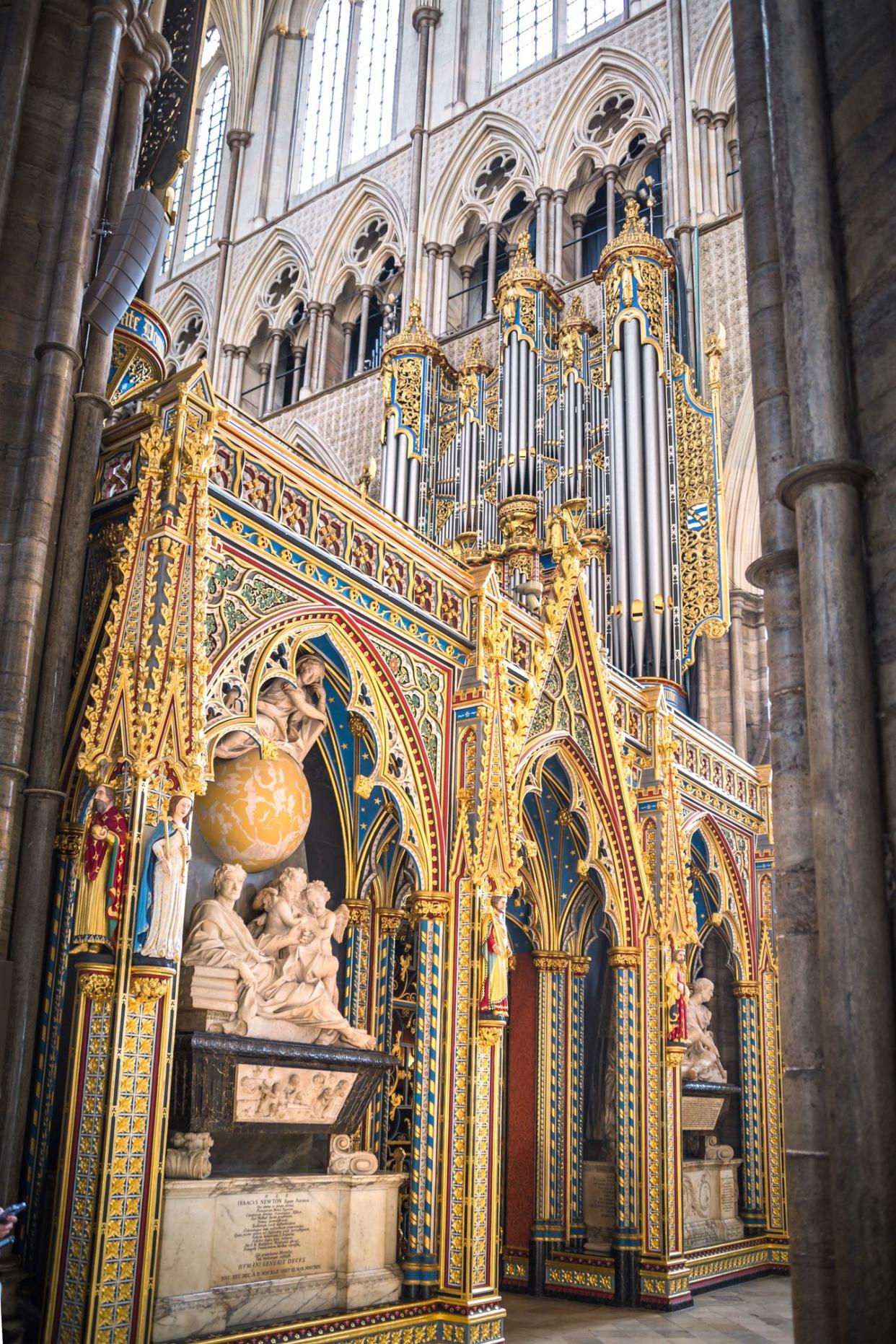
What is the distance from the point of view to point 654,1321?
34.8 feet

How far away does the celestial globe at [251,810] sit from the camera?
8.45 meters

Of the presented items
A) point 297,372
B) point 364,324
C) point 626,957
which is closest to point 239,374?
point 297,372

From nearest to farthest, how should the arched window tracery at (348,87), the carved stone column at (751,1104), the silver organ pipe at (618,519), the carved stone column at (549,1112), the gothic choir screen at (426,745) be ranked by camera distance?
the gothic choir screen at (426,745) < the carved stone column at (549,1112) < the carved stone column at (751,1104) < the silver organ pipe at (618,519) < the arched window tracery at (348,87)

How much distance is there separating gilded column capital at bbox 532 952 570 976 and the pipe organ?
12.7 ft

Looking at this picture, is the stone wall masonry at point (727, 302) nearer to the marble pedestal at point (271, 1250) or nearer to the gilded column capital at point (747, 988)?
the gilded column capital at point (747, 988)

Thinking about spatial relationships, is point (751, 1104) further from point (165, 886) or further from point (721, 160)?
point (721, 160)

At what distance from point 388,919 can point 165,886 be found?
448 centimetres

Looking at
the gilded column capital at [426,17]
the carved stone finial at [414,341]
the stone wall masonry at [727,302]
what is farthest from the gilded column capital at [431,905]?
the gilded column capital at [426,17]

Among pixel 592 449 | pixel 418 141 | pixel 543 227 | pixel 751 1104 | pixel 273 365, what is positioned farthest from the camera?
pixel 273 365

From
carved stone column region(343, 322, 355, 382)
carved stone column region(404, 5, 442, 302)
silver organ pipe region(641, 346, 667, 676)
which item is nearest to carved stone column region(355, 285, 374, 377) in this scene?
carved stone column region(343, 322, 355, 382)

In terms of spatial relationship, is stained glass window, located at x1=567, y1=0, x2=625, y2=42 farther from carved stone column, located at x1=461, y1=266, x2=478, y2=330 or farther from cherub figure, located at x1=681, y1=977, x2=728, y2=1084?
cherub figure, located at x1=681, y1=977, x2=728, y2=1084

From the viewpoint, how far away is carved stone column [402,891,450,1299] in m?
8.54

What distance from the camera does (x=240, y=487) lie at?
7.97 metres

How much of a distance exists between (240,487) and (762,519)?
4.18 metres
